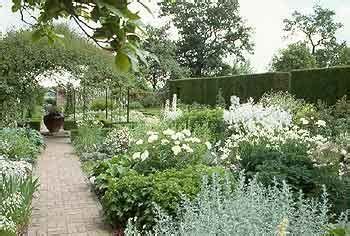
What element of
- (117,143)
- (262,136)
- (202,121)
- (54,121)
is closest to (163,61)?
(54,121)

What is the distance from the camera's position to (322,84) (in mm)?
14602

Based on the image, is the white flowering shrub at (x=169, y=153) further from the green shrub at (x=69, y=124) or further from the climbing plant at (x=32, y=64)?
the green shrub at (x=69, y=124)

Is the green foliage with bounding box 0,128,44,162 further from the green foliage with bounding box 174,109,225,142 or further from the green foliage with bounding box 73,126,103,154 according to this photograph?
the green foliage with bounding box 174,109,225,142

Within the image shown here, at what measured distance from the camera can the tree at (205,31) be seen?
41.9 metres

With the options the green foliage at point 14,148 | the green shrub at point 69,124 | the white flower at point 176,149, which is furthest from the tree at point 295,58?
the white flower at point 176,149

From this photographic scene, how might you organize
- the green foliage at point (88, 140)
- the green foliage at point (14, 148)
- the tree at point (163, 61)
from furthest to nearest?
the tree at point (163, 61) < the green foliage at point (88, 140) < the green foliage at point (14, 148)

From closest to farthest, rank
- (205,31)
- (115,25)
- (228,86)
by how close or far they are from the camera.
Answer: (115,25), (228,86), (205,31)

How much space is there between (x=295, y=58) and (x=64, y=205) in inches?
1324

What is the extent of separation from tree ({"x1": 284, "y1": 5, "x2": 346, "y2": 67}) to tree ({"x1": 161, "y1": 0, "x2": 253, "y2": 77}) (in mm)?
5488

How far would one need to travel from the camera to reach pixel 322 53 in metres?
42.5

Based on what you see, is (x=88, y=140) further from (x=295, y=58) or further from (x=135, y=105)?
(x=295, y=58)

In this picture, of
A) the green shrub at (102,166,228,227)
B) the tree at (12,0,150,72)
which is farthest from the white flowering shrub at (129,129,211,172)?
the tree at (12,0,150,72)

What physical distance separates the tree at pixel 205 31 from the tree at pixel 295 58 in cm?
492

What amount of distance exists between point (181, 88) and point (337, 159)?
18.1 metres
